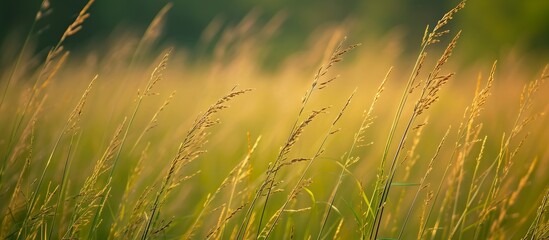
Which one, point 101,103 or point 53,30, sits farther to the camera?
point 53,30

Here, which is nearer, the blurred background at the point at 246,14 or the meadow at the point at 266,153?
the meadow at the point at 266,153

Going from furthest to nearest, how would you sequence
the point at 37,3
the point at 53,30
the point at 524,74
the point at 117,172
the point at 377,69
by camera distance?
the point at 53,30
the point at 37,3
the point at 524,74
the point at 377,69
the point at 117,172

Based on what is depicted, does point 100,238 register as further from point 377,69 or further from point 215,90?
point 377,69

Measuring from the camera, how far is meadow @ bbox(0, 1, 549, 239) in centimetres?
134

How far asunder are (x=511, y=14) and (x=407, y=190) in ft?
44.1

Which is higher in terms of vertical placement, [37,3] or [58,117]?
[37,3]

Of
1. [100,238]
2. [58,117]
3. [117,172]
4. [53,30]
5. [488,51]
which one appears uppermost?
[53,30]

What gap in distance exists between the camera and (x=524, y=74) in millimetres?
5668

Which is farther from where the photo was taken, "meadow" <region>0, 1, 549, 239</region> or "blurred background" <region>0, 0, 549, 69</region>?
"blurred background" <region>0, 0, 549, 69</region>

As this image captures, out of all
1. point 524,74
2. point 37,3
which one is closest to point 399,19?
point 37,3

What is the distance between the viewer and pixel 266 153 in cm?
307

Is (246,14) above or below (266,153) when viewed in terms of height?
above

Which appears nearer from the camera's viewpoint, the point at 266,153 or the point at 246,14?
the point at 266,153

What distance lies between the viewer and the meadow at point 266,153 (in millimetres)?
1345
